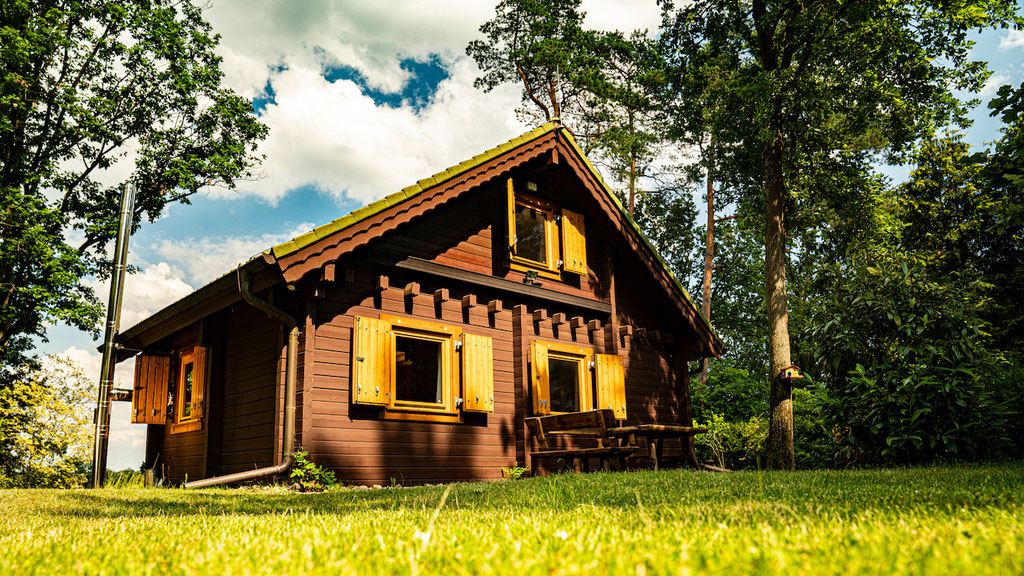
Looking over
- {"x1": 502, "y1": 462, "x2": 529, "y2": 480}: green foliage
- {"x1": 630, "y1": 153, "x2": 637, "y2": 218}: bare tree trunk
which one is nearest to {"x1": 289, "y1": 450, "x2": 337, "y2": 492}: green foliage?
{"x1": 502, "y1": 462, "x2": 529, "y2": 480}: green foliage

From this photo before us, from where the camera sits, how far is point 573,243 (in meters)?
12.5

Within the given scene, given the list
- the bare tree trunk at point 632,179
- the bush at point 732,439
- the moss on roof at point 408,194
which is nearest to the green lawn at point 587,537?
the moss on roof at point 408,194

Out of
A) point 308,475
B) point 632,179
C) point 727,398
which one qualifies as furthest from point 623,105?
point 308,475

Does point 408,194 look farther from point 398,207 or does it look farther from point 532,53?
point 532,53

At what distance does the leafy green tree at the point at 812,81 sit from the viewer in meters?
10.9

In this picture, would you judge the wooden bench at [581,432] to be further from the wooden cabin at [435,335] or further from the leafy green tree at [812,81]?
the leafy green tree at [812,81]

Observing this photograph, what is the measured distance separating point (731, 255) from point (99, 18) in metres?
23.1

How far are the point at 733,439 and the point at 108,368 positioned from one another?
1317 cm

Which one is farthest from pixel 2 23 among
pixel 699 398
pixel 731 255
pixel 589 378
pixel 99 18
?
pixel 731 255

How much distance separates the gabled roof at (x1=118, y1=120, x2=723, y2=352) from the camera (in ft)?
26.8

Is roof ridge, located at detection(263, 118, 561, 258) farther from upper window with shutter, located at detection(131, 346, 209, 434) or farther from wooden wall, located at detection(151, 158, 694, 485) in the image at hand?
upper window with shutter, located at detection(131, 346, 209, 434)

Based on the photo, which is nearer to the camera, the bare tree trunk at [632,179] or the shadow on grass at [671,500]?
the shadow on grass at [671,500]

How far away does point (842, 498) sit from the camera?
4094mm

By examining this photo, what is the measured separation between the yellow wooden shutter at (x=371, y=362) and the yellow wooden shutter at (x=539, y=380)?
2.58 m
